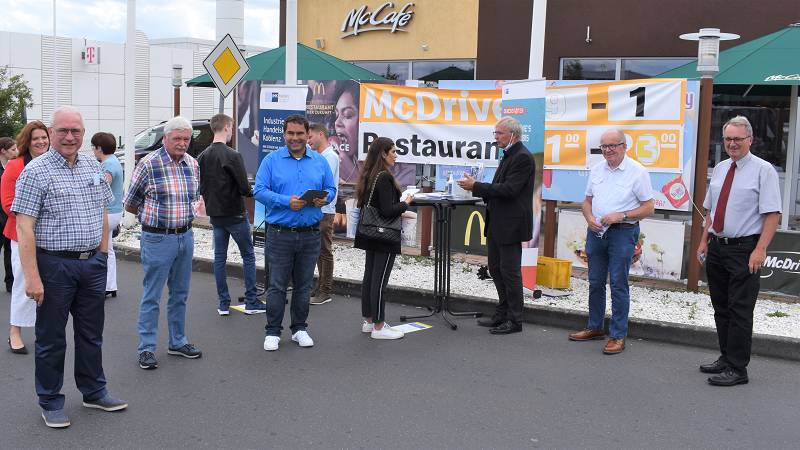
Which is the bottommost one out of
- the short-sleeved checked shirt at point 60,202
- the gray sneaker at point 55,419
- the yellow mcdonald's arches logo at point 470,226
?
the gray sneaker at point 55,419

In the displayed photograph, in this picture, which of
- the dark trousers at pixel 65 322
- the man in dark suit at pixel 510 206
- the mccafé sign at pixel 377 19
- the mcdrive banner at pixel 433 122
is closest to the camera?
the dark trousers at pixel 65 322

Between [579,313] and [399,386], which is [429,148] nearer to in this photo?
[579,313]

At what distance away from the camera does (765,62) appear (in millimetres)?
10602

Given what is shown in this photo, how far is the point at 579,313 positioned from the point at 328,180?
2717 mm

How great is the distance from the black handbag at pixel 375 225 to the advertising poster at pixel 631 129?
3211 millimetres

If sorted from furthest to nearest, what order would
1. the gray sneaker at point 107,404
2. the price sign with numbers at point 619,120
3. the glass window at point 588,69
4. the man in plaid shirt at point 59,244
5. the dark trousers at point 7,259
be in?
the glass window at point 588,69, the price sign with numbers at point 619,120, the dark trousers at point 7,259, the gray sneaker at point 107,404, the man in plaid shirt at point 59,244

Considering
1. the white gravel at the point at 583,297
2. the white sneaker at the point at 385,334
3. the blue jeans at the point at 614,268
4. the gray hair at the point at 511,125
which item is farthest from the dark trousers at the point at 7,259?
the blue jeans at the point at 614,268

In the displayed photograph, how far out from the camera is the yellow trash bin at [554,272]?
8.44 m

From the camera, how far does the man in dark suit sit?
6.89 m

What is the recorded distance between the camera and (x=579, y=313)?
7367mm

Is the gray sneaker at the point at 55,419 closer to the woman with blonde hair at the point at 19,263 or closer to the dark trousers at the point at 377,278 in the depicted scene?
the woman with blonde hair at the point at 19,263

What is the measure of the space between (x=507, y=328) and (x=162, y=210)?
3182mm

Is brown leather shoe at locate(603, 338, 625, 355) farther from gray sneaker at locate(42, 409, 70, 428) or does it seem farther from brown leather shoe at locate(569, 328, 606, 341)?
gray sneaker at locate(42, 409, 70, 428)

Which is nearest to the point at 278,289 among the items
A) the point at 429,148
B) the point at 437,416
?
the point at 437,416
